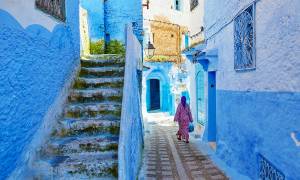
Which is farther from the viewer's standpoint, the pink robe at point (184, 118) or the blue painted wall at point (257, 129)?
the pink robe at point (184, 118)

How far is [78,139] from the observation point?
4.55 m

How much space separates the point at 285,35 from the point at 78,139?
3.30 m

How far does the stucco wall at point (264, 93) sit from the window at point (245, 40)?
0.54ft

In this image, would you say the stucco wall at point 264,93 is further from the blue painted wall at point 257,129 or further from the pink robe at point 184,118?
the pink robe at point 184,118

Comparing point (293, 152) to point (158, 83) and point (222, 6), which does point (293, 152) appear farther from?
point (158, 83)

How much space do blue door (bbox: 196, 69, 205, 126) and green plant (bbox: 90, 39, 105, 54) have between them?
380 cm

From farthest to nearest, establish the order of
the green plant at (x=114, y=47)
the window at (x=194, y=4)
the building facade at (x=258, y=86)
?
the green plant at (x=114, y=47), the window at (x=194, y=4), the building facade at (x=258, y=86)

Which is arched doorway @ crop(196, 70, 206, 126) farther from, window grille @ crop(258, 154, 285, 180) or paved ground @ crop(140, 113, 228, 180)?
window grille @ crop(258, 154, 285, 180)

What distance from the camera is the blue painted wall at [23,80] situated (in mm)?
3438

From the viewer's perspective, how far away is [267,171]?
4.82 meters

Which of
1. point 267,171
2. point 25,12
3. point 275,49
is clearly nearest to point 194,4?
point 275,49

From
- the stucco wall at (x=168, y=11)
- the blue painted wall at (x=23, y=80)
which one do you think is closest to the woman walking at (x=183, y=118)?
the blue painted wall at (x=23, y=80)

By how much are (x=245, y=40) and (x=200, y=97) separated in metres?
5.46

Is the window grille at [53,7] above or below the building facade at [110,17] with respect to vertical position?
below
